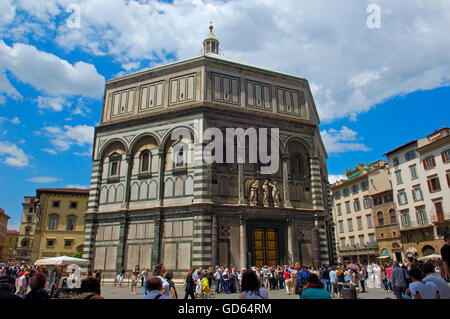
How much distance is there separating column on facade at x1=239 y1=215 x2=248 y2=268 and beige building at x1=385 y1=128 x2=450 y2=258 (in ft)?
71.6

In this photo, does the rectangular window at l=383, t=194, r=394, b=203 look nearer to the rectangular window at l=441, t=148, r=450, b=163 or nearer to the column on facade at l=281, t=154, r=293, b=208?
the rectangular window at l=441, t=148, r=450, b=163

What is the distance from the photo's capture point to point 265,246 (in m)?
21.2

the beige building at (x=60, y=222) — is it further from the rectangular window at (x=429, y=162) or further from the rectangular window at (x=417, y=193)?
the rectangular window at (x=429, y=162)

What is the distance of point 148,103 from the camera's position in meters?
24.4

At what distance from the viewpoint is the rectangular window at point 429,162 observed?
→ 33.5 m

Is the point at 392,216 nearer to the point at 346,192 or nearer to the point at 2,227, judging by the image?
the point at 346,192

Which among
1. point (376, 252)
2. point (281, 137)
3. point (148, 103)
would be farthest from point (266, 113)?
point (376, 252)

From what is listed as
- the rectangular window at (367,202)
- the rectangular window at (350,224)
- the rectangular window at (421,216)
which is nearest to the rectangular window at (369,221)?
the rectangular window at (367,202)

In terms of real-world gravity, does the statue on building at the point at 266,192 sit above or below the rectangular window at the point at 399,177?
below

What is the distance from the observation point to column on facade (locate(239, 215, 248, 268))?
19984mm

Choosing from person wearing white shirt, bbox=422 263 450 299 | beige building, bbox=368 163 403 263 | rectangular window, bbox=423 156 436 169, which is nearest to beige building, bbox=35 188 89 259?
beige building, bbox=368 163 403 263

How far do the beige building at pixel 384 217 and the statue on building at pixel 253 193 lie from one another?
23.9 meters

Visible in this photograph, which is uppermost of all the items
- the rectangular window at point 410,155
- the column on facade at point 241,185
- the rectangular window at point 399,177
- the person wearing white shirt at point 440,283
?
the rectangular window at point 410,155

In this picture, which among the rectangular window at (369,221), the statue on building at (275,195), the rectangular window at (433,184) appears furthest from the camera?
the rectangular window at (369,221)
